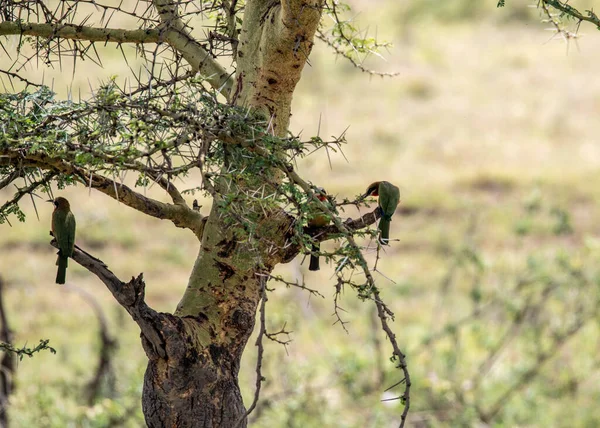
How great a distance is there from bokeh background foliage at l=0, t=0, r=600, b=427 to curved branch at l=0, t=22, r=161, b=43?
167 centimetres

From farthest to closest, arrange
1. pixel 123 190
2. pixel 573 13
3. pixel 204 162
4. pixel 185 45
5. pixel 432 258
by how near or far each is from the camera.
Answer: pixel 432 258 < pixel 185 45 < pixel 123 190 < pixel 573 13 < pixel 204 162

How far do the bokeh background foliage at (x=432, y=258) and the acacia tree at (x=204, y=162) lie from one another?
45.8 inches

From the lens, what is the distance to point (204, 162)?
110 inches

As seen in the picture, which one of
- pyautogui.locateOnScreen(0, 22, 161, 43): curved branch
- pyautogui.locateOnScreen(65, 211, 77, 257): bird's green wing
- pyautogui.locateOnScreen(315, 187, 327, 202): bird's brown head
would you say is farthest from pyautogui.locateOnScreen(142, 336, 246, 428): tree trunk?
pyautogui.locateOnScreen(0, 22, 161, 43): curved branch

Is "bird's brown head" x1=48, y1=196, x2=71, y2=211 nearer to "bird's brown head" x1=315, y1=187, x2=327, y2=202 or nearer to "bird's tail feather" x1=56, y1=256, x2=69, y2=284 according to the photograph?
"bird's tail feather" x1=56, y1=256, x2=69, y2=284

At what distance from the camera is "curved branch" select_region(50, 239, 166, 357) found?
317 cm

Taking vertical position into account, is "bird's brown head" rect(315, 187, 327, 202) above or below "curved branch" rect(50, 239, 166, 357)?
above

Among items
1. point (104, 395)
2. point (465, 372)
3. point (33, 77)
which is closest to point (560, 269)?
point (465, 372)

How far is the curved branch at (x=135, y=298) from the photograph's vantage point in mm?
3168

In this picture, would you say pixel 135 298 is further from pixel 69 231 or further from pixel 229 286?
pixel 69 231

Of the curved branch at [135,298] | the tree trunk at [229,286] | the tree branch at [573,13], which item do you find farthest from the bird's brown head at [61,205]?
the tree branch at [573,13]

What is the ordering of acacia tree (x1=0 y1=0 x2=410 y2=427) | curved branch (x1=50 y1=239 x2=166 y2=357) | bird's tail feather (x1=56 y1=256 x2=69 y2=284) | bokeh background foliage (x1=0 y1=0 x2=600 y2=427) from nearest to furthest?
acacia tree (x1=0 y1=0 x2=410 y2=427) < curved branch (x1=50 y1=239 x2=166 y2=357) < bird's tail feather (x1=56 y1=256 x2=69 y2=284) < bokeh background foliage (x1=0 y1=0 x2=600 y2=427)

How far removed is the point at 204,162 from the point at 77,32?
3.83ft

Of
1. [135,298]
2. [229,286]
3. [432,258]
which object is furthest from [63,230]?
[432,258]
